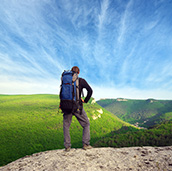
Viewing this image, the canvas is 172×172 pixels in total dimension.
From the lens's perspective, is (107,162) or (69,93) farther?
(69,93)

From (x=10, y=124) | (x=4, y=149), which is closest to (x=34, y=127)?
(x=10, y=124)

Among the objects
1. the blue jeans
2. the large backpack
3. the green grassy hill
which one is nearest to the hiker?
the blue jeans

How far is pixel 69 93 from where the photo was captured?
240 inches

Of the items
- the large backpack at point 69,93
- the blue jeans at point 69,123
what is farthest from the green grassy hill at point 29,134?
Result: the large backpack at point 69,93

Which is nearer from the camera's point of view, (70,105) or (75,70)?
(70,105)

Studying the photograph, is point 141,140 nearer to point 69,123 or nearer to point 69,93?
point 69,123

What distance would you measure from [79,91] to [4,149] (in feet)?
114

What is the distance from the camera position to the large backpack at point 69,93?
602cm

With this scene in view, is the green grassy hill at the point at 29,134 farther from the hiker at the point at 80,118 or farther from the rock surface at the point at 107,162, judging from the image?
the rock surface at the point at 107,162

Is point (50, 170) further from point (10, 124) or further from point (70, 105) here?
point (10, 124)

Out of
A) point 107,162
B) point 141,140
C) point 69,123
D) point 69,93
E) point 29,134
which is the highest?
point 69,93

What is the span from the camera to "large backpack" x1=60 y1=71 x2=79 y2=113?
6023 millimetres

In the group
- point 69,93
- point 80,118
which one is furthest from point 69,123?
point 69,93

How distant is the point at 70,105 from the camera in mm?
6000
